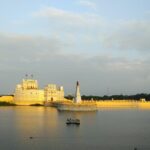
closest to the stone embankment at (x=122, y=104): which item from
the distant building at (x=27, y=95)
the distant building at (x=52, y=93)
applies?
the distant building at (x=52, y=93)

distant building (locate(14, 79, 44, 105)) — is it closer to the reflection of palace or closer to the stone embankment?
the reflection of palace

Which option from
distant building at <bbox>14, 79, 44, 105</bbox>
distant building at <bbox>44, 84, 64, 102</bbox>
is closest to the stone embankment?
distant building at <bbox>44, 84, 64, 102</bbox>

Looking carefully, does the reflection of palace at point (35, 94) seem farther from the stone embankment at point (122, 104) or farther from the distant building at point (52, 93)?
the stone embankment at point (122, 104)

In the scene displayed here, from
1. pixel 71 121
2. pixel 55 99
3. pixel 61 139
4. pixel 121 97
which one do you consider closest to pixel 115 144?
pixel 61 139

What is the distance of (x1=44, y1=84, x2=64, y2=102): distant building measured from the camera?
11500 cm

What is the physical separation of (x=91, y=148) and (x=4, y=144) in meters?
6.10

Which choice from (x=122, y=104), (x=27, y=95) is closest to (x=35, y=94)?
(x=27, y=95)

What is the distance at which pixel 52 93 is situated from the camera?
11569 centimetres

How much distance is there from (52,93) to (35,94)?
4279 millimetres

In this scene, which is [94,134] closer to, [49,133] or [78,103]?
[49,133]

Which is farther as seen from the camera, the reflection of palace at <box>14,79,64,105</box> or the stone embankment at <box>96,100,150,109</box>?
the reflection of palace at <box>14,79,64,105</box>

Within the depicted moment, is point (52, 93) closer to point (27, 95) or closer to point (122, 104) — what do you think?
point (27, 95)

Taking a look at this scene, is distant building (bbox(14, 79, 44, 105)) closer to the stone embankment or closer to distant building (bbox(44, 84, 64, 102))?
distant building (bbox(44, 84, 64, 102))

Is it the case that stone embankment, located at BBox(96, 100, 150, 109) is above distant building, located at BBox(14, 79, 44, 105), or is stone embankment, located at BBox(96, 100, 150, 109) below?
below
